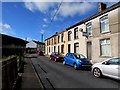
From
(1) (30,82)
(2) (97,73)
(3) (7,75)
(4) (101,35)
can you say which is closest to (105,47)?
(4) (101,35)

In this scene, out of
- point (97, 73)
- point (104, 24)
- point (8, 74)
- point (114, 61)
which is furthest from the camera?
point (104, 24)

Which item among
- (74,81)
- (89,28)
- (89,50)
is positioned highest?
(89,28)

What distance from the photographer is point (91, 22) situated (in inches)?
828

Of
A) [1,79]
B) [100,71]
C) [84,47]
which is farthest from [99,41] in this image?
[1,79]

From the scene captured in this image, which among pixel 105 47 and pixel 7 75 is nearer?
pixel 7 75

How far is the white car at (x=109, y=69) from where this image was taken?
8.61 meters

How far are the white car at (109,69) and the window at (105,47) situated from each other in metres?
7.56

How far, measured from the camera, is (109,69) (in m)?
9.16

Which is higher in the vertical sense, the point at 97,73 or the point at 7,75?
the point at 7,75

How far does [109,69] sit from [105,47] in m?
9.25

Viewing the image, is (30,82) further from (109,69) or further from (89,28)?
(89,28)

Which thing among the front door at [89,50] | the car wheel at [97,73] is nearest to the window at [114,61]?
the car wheel at [97,73]

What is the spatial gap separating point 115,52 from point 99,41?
3358 millimetres

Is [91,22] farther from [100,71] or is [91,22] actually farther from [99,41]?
[100,71]
